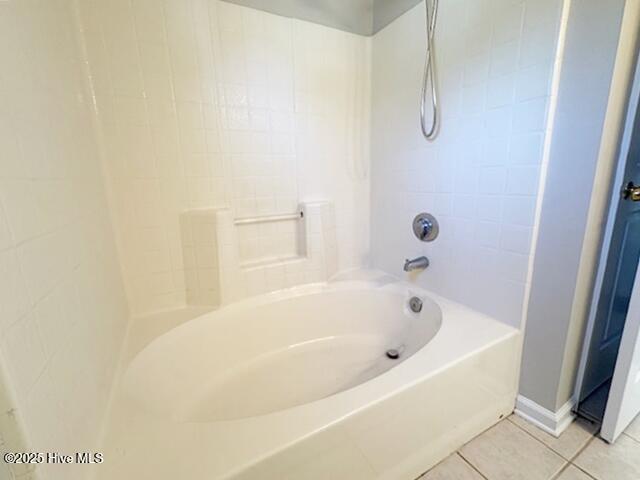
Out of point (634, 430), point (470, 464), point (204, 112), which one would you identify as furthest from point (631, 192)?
point (204, 112)

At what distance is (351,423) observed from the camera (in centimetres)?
73

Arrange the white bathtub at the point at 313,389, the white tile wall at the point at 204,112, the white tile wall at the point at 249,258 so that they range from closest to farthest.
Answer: the white bathtub at the point at 313,389 → the white tile wall at the point at 204,112 → the white tile wall at the point at 249,258

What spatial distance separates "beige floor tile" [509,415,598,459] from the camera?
1004 mm

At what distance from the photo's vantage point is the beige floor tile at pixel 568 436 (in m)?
1.00

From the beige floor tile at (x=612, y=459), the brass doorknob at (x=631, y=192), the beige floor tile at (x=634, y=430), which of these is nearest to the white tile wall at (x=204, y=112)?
the brass doorknob at (x=631, y=192)

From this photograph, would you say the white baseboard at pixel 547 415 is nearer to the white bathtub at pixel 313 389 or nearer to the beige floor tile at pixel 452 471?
the white bathtub at pixel 313 389

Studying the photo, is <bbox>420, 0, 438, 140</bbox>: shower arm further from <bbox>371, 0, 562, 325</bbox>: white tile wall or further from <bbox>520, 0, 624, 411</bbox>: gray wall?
<bbox>520, 0, 624, 411</bbox>: gray wall

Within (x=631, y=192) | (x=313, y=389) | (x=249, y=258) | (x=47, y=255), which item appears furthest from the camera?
(x=249, y=258)

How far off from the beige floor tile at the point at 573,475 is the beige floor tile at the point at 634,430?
1.07ft

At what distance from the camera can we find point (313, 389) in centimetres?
126

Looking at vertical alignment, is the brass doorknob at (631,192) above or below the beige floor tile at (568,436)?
above

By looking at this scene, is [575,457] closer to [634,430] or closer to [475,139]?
[634,430]

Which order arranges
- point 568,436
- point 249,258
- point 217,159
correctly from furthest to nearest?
point 249,258 < point 217,159 < point 568,436

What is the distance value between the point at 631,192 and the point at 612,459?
0.93 metres
